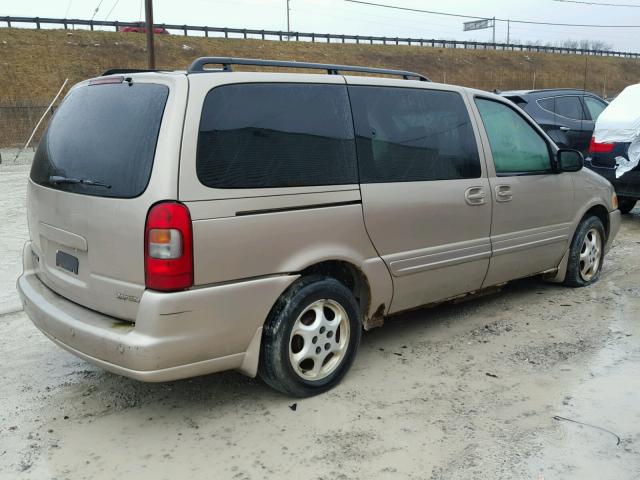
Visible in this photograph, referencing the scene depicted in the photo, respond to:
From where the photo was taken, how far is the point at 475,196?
438 centimetres

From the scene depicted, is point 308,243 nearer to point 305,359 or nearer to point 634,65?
point 305,359

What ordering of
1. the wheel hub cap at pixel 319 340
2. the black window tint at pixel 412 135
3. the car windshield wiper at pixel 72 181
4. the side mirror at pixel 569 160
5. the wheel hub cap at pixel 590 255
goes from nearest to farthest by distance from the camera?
the car windshield wiper at pixel 72 181, the wheel hub cap at pixel 319 340, the black window tint at pixel 412 135, the side mirror at pixel 569 160, the wheel hub cap at pixel 590 255

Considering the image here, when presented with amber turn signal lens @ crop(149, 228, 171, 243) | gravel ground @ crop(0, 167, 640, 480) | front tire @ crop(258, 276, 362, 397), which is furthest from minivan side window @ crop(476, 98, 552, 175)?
amber turn signal lens @ crop(149, 228, 171, 243)

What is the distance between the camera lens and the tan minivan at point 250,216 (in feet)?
9.69

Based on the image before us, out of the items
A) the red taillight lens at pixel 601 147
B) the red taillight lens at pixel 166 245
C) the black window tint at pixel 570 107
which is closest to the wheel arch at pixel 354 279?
the red taillight lens at pixel 166 245

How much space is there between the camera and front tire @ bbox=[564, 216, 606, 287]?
544 cm

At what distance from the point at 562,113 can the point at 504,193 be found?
276 inches

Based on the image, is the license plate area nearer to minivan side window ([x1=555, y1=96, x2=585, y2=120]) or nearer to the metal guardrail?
minivan side window ([x1=555, y1=96, x2=585, y2=120])

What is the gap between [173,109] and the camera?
302cm

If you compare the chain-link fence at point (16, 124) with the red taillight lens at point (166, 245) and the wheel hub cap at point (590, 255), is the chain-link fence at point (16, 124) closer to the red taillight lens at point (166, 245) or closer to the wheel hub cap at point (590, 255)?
the wheel hub cap at point (590, 255)

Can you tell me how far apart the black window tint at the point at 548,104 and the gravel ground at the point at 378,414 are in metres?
6.77

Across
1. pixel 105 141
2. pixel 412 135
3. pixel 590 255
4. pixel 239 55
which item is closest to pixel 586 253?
pixel 590 255

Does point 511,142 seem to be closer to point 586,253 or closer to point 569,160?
point 569,160

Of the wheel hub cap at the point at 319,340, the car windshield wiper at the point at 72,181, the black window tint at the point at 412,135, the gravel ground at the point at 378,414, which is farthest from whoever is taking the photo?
the black window tint at the point at 412,135
